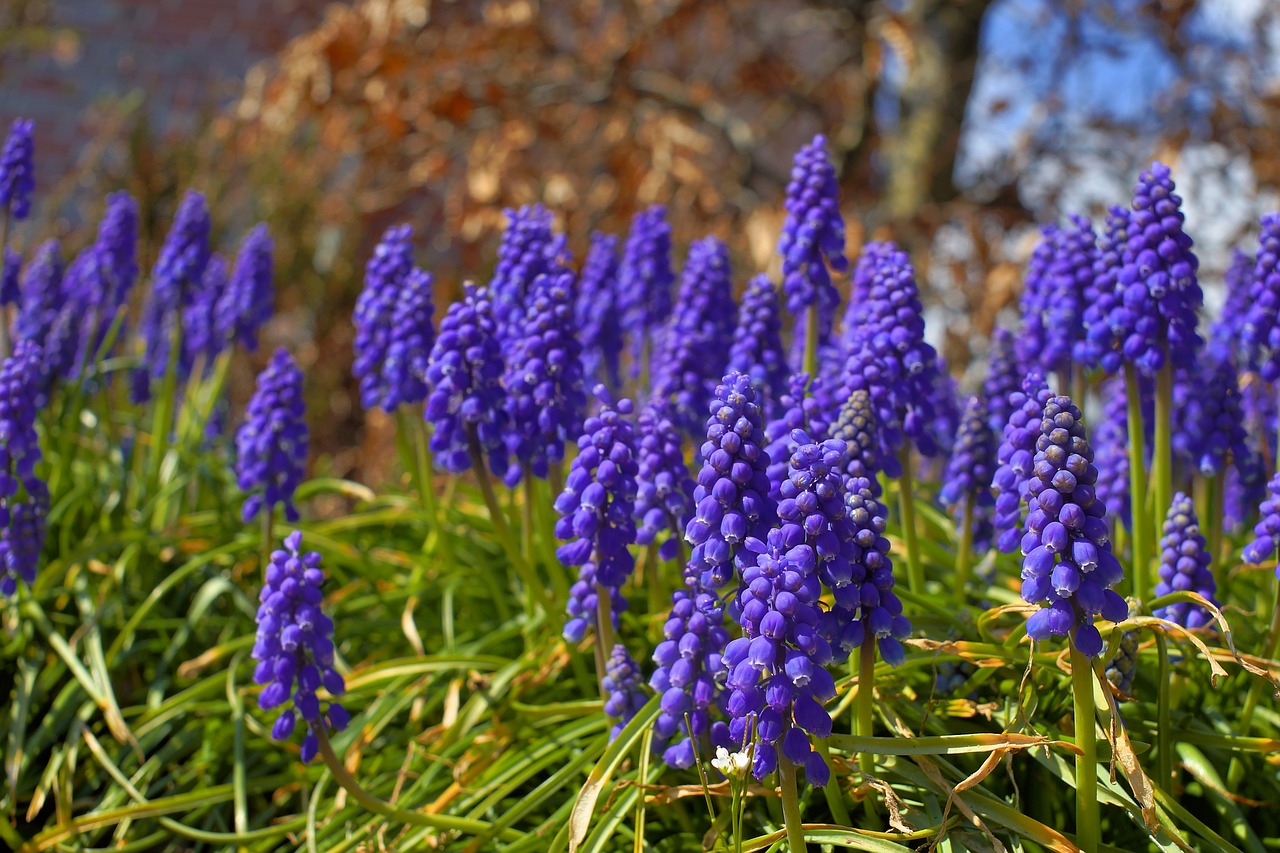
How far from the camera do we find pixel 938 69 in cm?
1137

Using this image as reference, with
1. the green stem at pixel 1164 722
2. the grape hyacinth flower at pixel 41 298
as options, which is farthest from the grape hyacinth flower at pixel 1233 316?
the grape hyacinth flower at pixel 41 298

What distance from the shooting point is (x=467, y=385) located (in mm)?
3375

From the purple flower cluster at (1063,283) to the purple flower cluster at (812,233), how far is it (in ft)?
2.44

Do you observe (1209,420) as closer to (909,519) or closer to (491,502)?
(909,519)

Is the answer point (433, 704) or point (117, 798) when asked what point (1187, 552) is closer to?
point (433, 704)

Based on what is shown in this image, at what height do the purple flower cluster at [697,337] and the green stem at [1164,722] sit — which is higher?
the purple flower cluster at [697,337]

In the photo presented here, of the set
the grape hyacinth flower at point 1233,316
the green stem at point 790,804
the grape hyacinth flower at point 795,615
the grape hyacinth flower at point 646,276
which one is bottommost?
the green stem at point 790,804

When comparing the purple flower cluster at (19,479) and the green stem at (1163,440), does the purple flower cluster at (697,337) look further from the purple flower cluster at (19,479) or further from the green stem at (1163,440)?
the purple flower cluster at (19,479)

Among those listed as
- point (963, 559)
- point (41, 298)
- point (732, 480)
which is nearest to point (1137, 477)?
point (963, 559)

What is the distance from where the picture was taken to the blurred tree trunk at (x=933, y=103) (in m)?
11.2

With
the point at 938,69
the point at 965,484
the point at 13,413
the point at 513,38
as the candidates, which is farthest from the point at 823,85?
the point at 13,413

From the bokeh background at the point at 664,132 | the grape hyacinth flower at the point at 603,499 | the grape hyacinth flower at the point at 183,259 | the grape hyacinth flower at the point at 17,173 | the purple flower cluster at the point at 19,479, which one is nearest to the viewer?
the grape hyacinth flower at the point at 603,499

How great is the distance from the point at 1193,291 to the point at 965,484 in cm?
95

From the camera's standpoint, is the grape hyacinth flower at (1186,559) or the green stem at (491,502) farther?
the green stem at (491,502)
